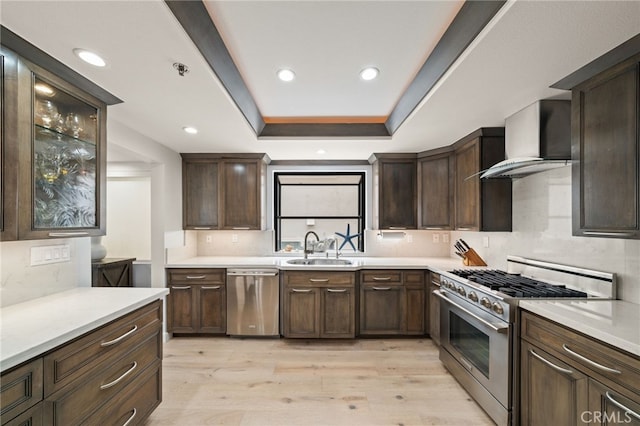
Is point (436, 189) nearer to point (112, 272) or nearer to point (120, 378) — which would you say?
point (120, 378)

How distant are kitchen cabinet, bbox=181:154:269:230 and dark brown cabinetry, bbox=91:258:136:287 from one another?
1.06 metres

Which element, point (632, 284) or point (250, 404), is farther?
point (250, 404)

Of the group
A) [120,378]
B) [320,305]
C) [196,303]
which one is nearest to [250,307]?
[196,303]

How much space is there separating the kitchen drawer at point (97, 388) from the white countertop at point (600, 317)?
2.38 meters

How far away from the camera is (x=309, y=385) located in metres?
2.41

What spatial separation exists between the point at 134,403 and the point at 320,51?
97.2 inches

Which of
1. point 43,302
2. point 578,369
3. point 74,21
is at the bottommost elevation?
point 578,369

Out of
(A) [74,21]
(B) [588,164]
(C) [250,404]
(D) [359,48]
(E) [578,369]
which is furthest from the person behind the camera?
(C) [250,404]

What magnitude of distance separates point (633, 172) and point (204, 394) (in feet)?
10.4

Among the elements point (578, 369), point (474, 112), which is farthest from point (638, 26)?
point (578, 369)

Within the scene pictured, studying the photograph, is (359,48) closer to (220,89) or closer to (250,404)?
(220,89)

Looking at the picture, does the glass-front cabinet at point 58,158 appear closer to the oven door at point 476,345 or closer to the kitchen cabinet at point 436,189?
the oven door at point 476,345

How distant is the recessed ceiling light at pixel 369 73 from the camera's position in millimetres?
1994

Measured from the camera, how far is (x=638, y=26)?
49.5 inches
